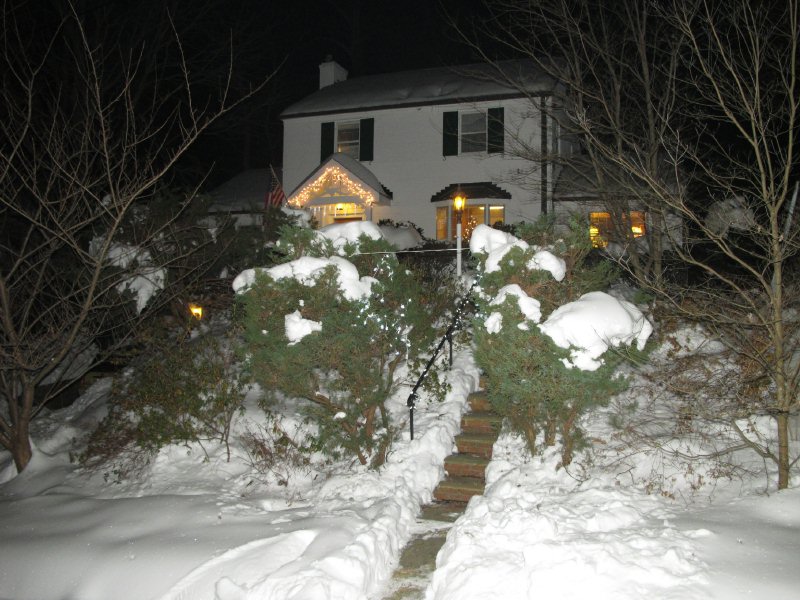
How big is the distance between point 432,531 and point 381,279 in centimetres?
287

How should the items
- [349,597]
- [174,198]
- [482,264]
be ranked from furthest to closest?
[174,198] → [482,264] → [349,597]

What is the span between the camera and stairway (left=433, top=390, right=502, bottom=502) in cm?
637

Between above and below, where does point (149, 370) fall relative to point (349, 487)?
above

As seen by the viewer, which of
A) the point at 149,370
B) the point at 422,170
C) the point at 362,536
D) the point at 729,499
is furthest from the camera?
the point at 422,170

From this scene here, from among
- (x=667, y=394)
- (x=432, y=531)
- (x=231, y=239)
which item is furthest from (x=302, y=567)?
(x=231, y=239)

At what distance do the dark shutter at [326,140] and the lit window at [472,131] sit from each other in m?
4.92

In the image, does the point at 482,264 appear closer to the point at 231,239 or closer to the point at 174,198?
the point at 231,239

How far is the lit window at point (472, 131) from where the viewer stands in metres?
19.2

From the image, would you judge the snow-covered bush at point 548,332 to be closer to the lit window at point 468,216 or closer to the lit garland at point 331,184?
the lit window at point 468,216

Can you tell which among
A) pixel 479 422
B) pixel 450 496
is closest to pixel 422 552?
pixel 450 496

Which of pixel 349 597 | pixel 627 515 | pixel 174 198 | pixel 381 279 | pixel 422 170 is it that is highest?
pixel 422 170

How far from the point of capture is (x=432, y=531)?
559 cm

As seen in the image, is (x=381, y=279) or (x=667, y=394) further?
(x=667, y=394)

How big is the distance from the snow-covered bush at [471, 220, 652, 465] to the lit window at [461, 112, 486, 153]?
13066 mm
